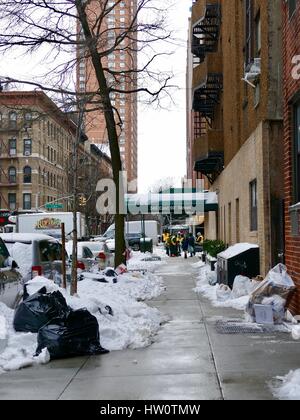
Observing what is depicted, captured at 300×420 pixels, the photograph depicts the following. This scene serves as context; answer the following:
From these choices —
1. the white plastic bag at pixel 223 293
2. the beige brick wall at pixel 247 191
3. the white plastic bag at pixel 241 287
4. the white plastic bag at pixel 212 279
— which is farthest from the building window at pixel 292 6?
the white plastic bag at pixel 212 279

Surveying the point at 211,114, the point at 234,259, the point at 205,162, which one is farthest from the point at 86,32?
the point at 211,114

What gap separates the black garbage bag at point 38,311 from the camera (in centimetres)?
874

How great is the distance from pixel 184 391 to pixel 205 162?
2476 cm

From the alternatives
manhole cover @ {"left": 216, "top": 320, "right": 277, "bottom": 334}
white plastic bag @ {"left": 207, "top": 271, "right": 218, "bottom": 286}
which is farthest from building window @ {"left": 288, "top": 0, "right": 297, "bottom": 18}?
white plastic bag @ {"left": 207, "top": 271, "right": 218, "bottom": 286}

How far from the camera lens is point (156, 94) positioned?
878 inches

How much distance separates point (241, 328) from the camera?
33.1 feet

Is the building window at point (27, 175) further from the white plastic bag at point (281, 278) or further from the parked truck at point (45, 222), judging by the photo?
the white plastic bag at point (281, 278)

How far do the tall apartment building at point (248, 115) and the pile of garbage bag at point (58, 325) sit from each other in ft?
20.3

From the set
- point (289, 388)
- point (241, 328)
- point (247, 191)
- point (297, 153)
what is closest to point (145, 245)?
point (247, 191)

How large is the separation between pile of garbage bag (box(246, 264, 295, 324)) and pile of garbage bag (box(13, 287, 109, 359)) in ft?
10.5

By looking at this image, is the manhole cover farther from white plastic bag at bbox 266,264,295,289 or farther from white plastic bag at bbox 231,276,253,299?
white plastic bag at bbox 231,276,253,299

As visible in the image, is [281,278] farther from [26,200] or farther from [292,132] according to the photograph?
[26,200]

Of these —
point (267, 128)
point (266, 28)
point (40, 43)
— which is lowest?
point (267, 128)

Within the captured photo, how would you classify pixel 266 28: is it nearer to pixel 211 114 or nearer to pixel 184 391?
pixel 184 391
